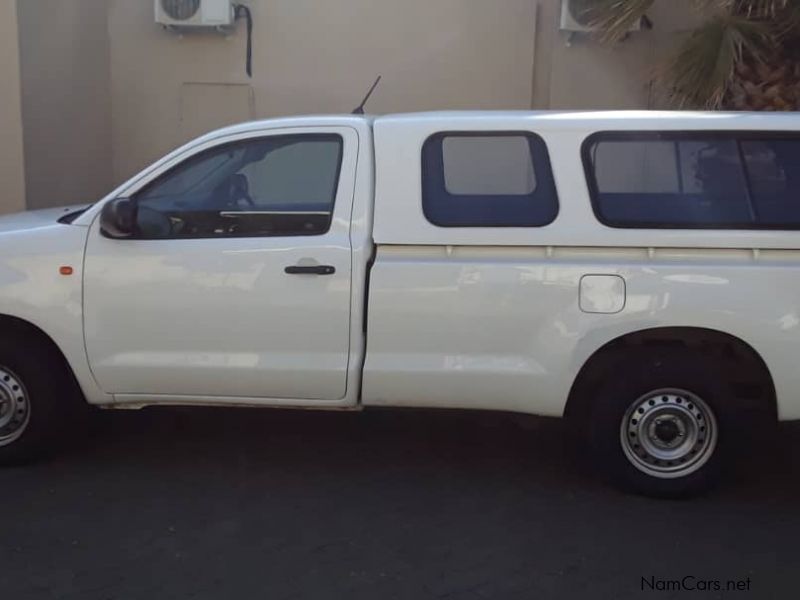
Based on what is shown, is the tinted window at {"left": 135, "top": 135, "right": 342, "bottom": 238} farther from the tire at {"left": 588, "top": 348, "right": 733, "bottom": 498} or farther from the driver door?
the tire at {"left": 588, "top": 348, "right": 733, "bottom": 498}

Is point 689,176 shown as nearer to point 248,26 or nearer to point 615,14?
point 615,14

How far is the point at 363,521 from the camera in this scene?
4.81 metres

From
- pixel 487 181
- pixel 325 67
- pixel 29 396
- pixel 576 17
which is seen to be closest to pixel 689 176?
pixel 487 181

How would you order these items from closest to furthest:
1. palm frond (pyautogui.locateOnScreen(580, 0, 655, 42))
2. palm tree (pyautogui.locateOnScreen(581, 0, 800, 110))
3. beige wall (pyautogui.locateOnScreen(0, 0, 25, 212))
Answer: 1. palm tree (pyautogui.locateOnScreen(581, 0, 800, 110))
2. palm frond (pyautogui.locateOnScreen(580, 0, 655, 42))
3. beige wall (pyautogui.locateOnScreen(0, 0, 25, 212))

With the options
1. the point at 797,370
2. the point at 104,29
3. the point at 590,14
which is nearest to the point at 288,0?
the point at 104,29

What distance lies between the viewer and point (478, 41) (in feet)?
35.7

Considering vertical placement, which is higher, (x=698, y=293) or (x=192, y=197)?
(x=192, y=197)

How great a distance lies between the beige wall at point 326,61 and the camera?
35.7 ft

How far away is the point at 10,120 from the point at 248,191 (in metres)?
5.12

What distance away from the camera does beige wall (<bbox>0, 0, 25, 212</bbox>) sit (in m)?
9.17

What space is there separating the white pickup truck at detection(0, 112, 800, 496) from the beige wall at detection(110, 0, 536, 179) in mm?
5906

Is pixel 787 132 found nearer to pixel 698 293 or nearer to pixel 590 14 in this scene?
pixel 698 293

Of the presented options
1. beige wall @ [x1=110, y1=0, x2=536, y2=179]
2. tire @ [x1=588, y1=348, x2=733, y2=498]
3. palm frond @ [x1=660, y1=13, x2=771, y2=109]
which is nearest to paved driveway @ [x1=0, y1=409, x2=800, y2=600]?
tire @ [x1=588, y1=348, x2=733, y2=498]

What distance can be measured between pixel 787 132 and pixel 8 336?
4.29 meters
